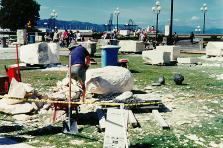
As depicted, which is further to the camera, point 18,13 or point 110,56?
point 18,13

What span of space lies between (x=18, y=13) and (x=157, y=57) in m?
66.3

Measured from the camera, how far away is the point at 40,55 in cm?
2072

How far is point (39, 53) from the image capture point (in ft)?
67.9

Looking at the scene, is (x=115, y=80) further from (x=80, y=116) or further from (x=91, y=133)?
(x=91, y=133)

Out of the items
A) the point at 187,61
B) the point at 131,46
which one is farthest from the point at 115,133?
the point at 131,46

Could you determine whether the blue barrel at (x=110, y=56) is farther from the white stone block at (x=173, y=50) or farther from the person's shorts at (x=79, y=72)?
the white stone block at (x=173, y=50)

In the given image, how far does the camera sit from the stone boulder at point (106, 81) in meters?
12.3

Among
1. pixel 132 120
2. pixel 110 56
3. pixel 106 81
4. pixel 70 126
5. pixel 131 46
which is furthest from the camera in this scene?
pixel 131 46

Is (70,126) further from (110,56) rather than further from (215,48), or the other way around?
(215,48)

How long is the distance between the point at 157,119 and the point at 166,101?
2.44m

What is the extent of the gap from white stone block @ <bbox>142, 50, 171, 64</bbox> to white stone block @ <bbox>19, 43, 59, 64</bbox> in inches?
222

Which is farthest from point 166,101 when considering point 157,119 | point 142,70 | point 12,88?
Answer: point 142,70

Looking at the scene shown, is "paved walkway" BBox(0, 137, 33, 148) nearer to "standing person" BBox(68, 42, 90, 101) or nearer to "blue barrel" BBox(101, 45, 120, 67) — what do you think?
"standing person" BBox(68, 42, 90, 101)

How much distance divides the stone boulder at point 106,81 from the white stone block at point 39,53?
27.8 feet
